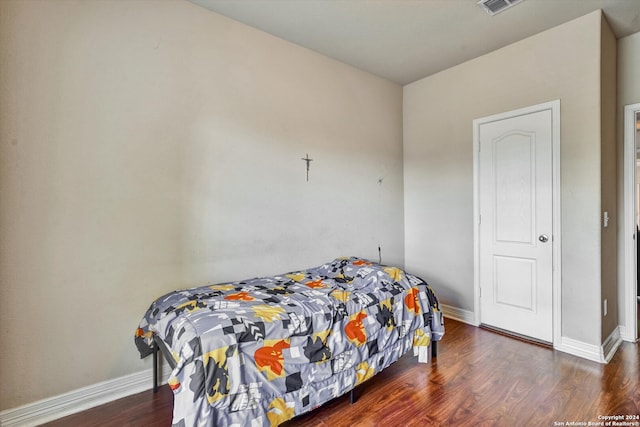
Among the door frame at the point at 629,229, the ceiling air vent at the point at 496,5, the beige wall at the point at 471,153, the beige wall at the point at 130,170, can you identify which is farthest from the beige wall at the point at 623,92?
the beige wall at the point at 130,170

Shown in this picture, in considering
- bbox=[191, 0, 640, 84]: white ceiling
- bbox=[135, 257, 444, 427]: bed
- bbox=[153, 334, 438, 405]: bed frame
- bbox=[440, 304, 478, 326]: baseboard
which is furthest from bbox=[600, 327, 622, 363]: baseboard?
bbox=[191, 0, 640, 84]: white ceiling

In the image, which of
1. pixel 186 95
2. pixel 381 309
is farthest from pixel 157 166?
pixel 381 309

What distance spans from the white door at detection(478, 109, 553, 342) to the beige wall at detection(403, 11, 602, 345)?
0.40ft

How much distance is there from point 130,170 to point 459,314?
3.27 m

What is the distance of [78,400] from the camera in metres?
1.91

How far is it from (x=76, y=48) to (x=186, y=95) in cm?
64

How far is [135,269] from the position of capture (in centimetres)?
209

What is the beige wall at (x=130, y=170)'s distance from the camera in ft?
5.75

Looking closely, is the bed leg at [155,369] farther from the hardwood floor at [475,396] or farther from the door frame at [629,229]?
the door frame at [629,229]

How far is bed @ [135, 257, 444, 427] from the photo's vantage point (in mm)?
1407

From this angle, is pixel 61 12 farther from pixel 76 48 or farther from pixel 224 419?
pixel 224 419

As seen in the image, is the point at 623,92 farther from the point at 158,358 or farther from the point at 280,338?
the point at 158,358

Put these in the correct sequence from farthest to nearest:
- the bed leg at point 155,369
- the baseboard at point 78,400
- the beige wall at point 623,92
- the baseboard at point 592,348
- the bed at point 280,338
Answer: the beige wall at point 623,92 < the baseboard at point 592,348 < the bed leg at point 155,369 < the baseboard at point 78,400 < the bed at point 280,338

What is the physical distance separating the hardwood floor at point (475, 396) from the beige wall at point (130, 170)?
36cm
